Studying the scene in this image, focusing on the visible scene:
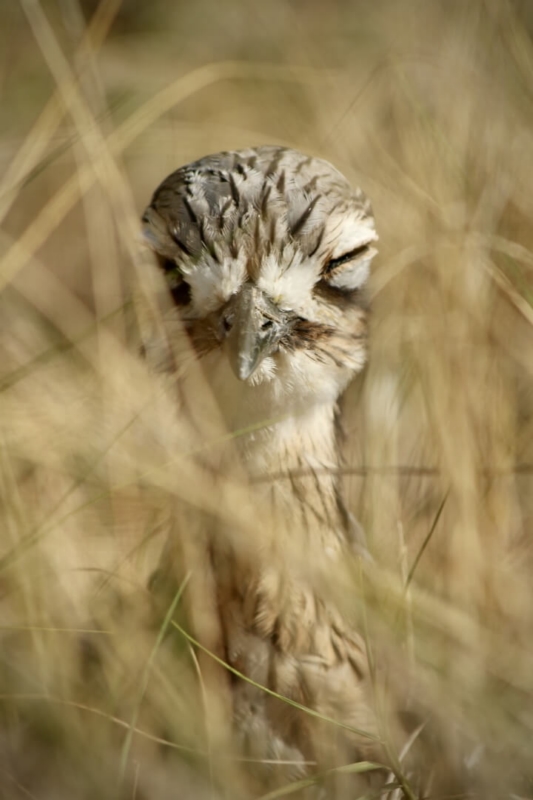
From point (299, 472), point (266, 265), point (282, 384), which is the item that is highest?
point (266, 265)

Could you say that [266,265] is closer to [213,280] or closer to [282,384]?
[213,280]

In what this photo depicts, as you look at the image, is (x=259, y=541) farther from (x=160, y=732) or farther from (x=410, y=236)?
(x=410, y=236)

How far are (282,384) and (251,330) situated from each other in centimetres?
15

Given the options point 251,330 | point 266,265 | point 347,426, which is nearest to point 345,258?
point 266,265

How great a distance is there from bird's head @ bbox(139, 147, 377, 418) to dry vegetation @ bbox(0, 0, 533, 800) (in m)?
0.12

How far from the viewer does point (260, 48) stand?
13.1ft

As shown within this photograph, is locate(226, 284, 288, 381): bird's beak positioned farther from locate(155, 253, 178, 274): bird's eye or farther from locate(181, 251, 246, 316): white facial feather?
locate(155, 253, 178, 274): bird's eye

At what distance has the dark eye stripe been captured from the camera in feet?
5.73

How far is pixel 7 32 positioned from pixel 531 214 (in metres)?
1.76

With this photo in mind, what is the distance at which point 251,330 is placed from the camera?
60.9 inches

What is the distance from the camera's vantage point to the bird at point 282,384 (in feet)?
5.39

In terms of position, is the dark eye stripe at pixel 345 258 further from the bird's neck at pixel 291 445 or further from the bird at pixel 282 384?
the bird's neck at pixel 291 445

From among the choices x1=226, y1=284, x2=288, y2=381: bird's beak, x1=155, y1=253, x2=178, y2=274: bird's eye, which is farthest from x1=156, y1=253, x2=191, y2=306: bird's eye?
x1=226, y1=284, x2=288, y2=381: bird's beak

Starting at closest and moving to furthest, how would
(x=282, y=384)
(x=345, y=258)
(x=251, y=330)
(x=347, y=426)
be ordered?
(x=251, y=330) → (x=282, y=384) → (x=345, y=258) → (x=347, y=426)
